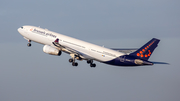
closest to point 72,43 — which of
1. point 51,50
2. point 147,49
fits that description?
point 51,50

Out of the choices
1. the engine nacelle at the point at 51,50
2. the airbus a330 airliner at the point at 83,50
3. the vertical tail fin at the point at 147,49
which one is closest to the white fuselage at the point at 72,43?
the airbus a330 airliner at the point at 83,50

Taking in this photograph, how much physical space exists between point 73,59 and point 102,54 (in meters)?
7.38

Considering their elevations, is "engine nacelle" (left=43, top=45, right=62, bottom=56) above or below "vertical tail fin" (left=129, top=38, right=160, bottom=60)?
above

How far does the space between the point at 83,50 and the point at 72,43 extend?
3135mm

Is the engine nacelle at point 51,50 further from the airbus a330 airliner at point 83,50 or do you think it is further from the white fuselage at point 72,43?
the white fuselage at point 72,43

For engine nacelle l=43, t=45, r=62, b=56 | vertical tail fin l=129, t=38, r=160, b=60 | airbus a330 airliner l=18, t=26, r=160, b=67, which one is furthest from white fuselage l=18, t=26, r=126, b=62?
vertical tail fin l=129, t=38, r=160, b=60

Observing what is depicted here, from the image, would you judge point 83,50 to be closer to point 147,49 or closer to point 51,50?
point 51,50

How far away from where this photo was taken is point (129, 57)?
65250 mm

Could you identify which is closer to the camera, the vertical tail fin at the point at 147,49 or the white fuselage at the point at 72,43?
the vertical tail fin at the point at 147,49

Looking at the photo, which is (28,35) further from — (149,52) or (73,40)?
(149,52)

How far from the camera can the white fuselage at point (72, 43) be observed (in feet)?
224

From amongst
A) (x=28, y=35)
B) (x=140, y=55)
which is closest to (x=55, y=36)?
(x=28, y=35)

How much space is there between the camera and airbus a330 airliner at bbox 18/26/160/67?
63.8 meters

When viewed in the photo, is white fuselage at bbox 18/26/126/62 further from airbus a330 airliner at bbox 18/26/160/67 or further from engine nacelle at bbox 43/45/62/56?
engine nacelle at bbox 43/45/62/56
